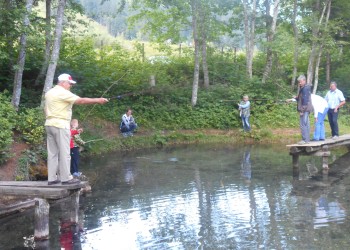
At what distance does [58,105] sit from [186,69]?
19.6 meters

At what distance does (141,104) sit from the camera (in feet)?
71.2

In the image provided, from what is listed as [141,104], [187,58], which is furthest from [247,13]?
[141,104]

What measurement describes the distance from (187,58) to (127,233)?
20.4 m

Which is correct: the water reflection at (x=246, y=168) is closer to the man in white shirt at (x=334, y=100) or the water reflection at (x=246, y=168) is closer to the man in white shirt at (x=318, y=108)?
the man in white shirt at (x=318, y=108)

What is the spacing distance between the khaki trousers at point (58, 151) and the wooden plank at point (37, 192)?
0.87 ft

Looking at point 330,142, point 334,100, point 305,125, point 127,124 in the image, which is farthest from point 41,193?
point 127,124

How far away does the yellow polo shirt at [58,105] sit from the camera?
759 cm

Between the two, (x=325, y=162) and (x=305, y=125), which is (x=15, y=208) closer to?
(x=305, y=125)

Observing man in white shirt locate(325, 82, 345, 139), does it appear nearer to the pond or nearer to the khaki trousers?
the pond

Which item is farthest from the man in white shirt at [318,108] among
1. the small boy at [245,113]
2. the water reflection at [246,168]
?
the small boy at [245,113]

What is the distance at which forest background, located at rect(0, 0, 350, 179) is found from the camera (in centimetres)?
1880

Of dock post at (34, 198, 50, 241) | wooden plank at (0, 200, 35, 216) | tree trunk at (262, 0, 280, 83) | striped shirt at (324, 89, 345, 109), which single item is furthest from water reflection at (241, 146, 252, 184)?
tree trunk at (262, 0, 280, 83)

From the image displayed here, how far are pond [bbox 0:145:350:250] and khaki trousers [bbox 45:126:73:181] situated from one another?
1.13 metres

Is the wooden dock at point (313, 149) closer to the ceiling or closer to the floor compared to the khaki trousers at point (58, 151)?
closer to the floor
